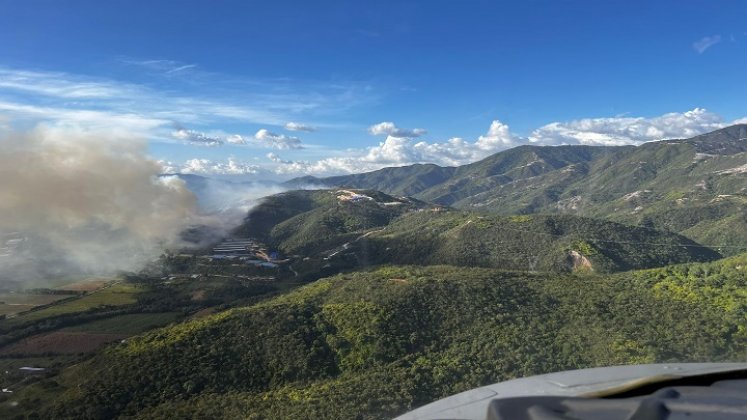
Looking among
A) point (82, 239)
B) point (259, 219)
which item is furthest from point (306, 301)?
point (259, 219)

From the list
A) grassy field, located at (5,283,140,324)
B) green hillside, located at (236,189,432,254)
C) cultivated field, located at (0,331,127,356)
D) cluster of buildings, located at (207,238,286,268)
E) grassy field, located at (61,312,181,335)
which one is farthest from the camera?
green hillside, located at (236,189,432,254)

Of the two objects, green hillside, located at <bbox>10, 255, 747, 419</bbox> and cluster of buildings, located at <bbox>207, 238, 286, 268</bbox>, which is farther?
cluster of buildings, located at <bbox>207, 238, 286, 268</bbox>

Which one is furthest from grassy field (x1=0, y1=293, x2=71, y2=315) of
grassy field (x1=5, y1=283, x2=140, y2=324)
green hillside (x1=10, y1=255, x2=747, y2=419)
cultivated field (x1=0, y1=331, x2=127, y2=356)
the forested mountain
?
the forested mountain

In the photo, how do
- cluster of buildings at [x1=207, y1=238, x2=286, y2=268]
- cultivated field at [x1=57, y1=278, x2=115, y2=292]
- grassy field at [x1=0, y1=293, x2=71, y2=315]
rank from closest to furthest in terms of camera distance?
grassy field at [x1=0, y1=293, x2=71, y2=315], cultivated field at [x1=57, y1=278, x2=115, y2=292], cluster of buildings at [x1=207, y1=238, x2=286, y2=268]

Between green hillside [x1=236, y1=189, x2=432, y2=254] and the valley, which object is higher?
green hillside [x1=236, y1=189, x2=432, y2=254]

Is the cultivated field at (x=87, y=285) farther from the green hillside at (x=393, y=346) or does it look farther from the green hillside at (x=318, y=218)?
the green hillside at (x=393, y=346)

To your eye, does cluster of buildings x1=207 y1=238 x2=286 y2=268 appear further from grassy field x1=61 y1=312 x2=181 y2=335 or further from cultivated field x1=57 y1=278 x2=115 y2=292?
grassy field x1=61 y1=312 x2=181 y2=335

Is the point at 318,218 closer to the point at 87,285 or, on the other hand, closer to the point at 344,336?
the point at 87,285

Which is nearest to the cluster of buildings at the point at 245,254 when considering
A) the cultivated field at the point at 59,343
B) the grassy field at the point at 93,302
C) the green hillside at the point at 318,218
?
the green hillside at the point at 318,218
